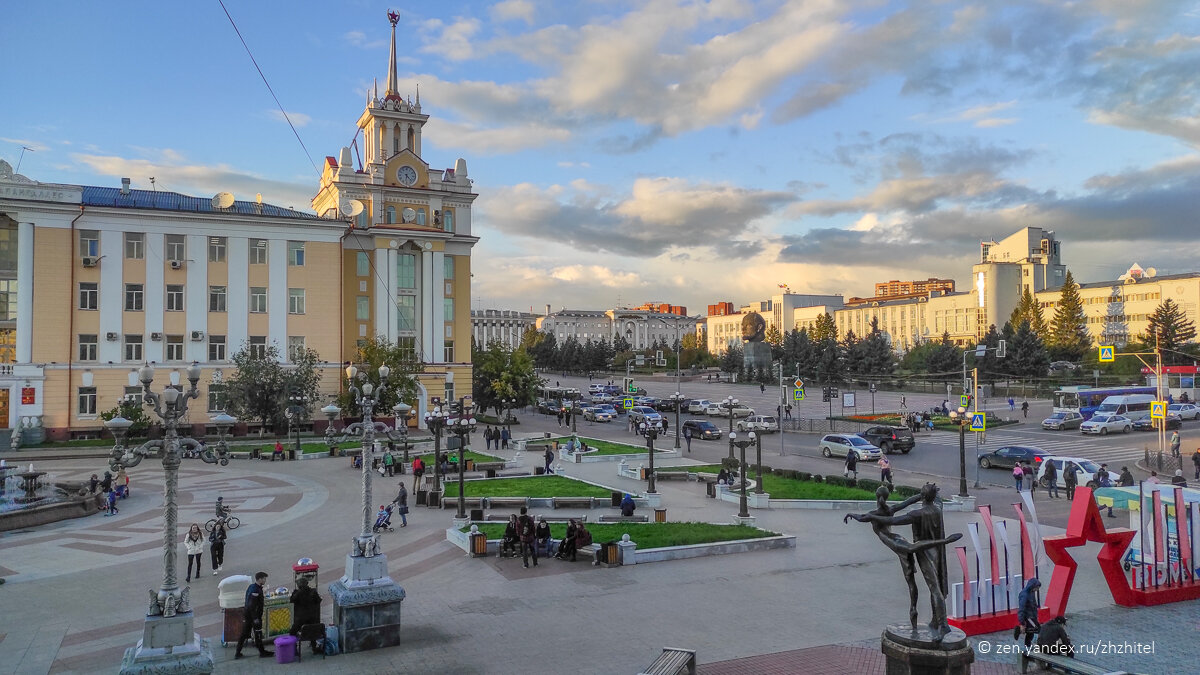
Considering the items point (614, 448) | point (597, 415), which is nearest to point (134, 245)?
point (614, 448)

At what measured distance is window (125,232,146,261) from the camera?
156ft

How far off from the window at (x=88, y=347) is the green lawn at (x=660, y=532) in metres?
36.8

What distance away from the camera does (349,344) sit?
5397 cm

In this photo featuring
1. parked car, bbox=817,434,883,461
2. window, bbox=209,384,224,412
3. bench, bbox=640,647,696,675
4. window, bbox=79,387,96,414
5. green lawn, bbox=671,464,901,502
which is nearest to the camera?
bench, bbox=640,647,696,675

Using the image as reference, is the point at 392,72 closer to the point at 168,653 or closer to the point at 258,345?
the point at 258,345

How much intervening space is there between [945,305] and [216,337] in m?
117

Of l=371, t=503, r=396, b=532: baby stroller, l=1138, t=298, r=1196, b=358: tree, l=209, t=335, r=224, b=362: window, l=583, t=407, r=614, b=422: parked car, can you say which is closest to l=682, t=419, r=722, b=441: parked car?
l=583, t=407, r=614, b=422: parked car

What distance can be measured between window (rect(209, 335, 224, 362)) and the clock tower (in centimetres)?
756

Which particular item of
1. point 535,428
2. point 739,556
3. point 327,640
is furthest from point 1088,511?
point 535,428

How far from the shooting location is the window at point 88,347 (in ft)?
152

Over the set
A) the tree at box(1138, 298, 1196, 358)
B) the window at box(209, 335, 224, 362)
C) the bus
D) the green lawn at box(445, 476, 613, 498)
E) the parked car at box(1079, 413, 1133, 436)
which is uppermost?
the tree at box(1138, 298, 1196, 358)

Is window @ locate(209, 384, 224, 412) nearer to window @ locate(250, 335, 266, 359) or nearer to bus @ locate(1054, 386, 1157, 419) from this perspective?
window @ locate(250, 335, 266, 359)

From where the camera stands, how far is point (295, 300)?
5181 cm

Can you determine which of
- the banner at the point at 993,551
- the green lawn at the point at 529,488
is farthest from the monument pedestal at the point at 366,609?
the green lawn at the point at 529,488
